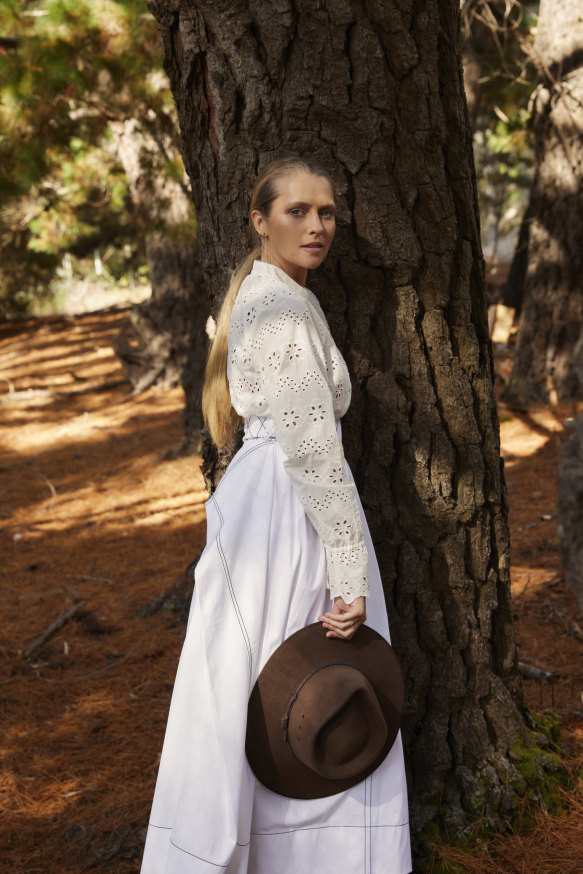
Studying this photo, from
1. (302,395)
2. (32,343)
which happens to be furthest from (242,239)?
(32,343)

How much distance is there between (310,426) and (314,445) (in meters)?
0.04

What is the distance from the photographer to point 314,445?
179 centimetres

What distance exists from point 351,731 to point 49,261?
11711mm

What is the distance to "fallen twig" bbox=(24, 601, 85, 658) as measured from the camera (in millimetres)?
3871

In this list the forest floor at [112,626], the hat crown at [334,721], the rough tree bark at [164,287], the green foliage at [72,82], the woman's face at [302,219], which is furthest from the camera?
the rough tree bark at [164,287]

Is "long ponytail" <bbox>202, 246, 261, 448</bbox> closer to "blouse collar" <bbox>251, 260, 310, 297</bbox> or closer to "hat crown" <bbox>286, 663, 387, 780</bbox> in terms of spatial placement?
Answer: "blouse collar" <bbox>251, 260, 310, 297</bbox>

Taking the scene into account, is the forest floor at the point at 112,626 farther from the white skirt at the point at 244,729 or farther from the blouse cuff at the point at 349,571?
the blouse cuff at the point at 349,571

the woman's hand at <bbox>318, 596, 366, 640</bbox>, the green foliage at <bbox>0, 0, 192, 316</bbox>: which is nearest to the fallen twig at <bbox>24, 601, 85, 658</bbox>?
the woman's hand at <bbox>318, 596, 366, 640</bbox>

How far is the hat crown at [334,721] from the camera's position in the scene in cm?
179

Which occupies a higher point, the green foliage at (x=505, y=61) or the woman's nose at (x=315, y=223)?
the green foliage at (x=505, y=61)

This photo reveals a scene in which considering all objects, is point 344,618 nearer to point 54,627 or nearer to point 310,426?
point 310,426

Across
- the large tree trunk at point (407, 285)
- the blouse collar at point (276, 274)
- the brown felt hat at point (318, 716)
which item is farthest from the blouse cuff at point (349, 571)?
the blouse collar at point (276, 274)

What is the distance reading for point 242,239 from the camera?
2229 millimetres

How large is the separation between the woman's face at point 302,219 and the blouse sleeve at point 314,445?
19cm
